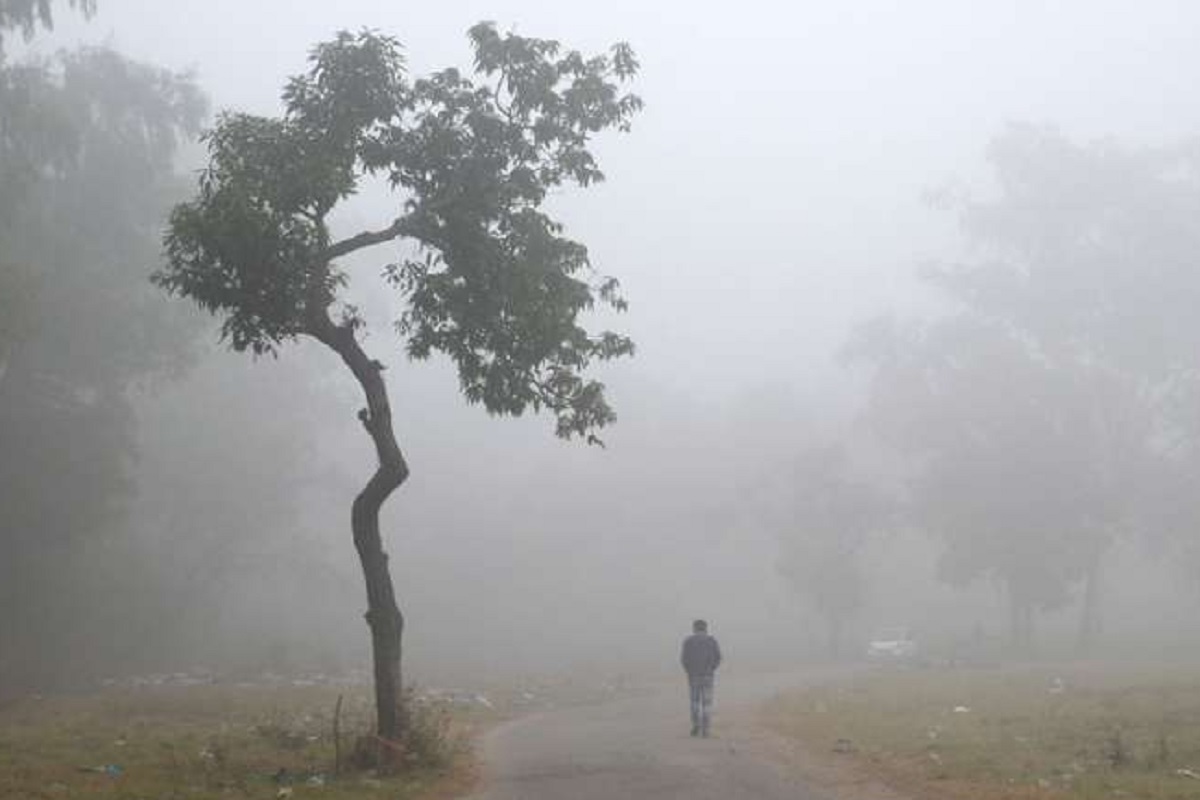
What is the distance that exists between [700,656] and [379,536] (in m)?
8.15

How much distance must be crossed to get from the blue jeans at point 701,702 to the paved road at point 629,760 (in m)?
0.34

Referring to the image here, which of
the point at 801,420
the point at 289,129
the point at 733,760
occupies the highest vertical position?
the point at 801,420

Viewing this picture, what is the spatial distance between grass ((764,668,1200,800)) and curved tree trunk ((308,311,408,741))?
6646mm

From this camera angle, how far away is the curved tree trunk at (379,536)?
16391 mm

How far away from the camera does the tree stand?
16.1 metres

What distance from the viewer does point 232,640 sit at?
60750mm

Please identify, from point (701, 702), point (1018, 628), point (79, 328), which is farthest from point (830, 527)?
point (701, 702)

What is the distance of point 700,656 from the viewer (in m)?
22.6

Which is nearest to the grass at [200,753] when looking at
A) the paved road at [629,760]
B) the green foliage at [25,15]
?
the paved road at [629,760]

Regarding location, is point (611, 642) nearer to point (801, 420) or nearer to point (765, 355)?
point (801, 420)

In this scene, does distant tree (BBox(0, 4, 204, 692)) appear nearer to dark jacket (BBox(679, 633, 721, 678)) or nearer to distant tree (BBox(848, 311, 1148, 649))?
dark jacket (BBox(679, 633, 721, 678))

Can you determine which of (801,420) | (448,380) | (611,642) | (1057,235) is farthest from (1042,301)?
(448,380)

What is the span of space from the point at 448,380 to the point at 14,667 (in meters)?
61.0

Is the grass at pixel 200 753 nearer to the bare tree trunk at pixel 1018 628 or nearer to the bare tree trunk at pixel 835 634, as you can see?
the bare tree trunk at pixel 1018 628
